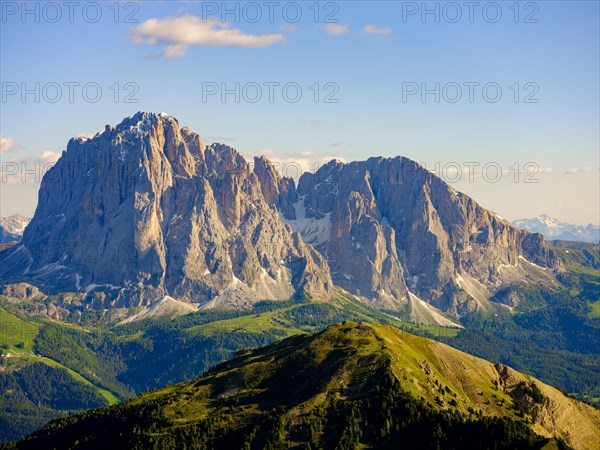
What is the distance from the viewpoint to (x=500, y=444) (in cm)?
19888

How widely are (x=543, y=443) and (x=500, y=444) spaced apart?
9.47 meters

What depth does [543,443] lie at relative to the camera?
7717 inches
